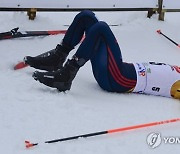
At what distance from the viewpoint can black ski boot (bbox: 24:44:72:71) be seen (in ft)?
11.8

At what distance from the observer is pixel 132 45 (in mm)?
5180

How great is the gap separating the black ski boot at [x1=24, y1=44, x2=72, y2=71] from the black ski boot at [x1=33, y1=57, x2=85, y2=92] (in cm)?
35

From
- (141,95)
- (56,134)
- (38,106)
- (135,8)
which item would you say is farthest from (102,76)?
(135,8)

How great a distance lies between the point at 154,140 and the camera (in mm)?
2773

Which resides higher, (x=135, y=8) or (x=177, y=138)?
(x=135, y=8)

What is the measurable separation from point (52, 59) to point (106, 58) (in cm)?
55

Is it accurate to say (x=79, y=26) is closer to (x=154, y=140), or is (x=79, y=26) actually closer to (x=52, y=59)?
(x=52, y=59)

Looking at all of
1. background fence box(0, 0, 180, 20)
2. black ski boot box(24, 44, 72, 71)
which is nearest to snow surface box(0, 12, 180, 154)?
black ski boot box(24, 44, 72, 71)

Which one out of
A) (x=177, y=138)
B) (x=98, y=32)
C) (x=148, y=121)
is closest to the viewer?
(x=177, y=138)

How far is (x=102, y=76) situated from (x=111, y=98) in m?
0.20

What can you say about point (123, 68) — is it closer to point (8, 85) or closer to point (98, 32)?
point (98, 32)

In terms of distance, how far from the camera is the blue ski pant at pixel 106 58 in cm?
326
